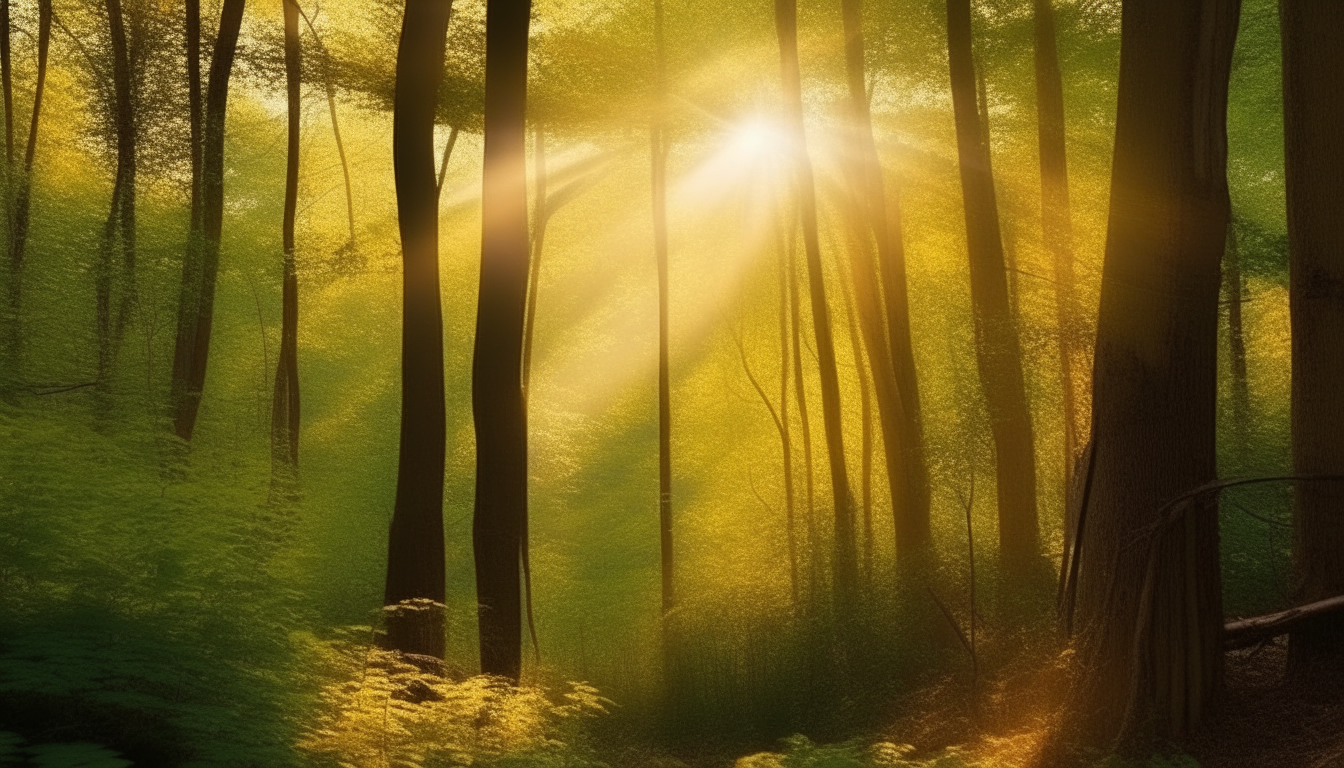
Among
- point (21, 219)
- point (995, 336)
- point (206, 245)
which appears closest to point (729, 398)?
point (206, 245)

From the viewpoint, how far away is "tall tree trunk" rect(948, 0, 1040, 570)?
13453mm

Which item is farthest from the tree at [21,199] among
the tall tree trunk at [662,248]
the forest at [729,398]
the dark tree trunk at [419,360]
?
the dark tree trunk at [419,360]

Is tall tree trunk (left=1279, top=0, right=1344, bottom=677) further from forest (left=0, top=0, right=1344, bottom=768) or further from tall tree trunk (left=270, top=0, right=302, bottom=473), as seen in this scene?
tall tree trunk (left=270, top=0, right=302, bottom=473)

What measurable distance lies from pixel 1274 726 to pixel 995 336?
6.40 meters

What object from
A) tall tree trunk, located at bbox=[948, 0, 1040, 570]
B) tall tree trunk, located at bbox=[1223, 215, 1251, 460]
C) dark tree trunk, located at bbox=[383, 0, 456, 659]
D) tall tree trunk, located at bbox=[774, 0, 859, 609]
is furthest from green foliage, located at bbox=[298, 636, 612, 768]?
tall tree trunk, located at bbox=[1223, 215, 1251, 460]

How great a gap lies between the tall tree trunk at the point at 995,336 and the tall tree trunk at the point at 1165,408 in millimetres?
4891

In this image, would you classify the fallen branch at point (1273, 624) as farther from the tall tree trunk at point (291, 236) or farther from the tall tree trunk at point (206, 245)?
the tall tree trunk at point (206, 245)

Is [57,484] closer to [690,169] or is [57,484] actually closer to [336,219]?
[690,169]

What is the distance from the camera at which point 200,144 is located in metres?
17.6

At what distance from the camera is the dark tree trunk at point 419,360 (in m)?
10.5

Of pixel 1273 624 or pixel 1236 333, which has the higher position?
pixel 1236 333

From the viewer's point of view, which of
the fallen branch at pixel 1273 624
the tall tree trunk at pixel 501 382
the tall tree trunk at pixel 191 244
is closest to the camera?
the fallen branch at pixel 1273 624

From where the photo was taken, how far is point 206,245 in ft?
56.0

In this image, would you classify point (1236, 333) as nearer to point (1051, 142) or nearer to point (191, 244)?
point (1051, 142)
